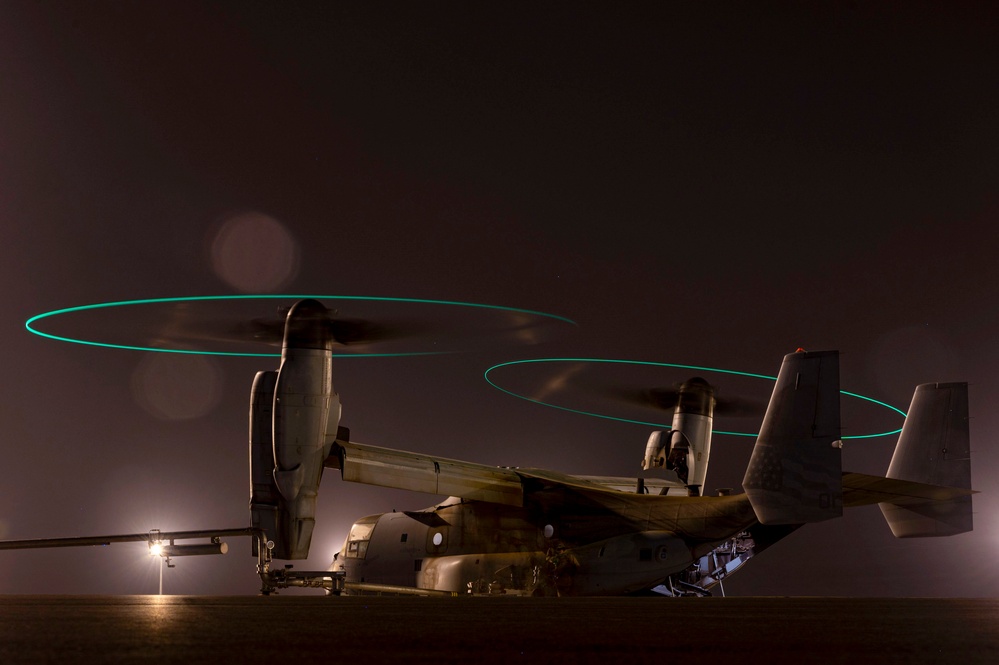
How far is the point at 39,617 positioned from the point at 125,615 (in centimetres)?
28

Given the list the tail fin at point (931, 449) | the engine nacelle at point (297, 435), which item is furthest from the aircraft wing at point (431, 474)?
the tail fin at point (931, 449)

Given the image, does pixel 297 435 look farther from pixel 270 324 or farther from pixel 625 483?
pixel 625 483

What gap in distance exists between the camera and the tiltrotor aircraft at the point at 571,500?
530 inches

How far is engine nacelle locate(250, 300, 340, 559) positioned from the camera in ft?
47.4

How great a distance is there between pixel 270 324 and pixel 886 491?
33.1 feet

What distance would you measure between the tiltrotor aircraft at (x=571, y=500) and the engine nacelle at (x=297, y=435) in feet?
0.07

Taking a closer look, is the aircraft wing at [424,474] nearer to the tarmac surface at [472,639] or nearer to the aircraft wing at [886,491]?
the aircraft wing at [886,491]

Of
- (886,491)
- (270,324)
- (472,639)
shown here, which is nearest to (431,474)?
(270,324)

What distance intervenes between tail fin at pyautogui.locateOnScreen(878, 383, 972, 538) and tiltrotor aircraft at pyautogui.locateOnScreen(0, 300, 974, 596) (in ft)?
0.09

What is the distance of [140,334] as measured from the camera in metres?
15.2

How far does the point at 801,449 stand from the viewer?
1334cm

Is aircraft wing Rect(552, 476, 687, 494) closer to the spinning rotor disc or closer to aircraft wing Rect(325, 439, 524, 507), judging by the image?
aircraft wing Rect(325, 439, 524, 507)

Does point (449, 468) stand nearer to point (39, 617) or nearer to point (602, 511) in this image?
point (602, 511)

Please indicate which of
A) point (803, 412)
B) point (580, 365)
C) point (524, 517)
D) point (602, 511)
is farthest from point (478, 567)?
point (803, 412)
